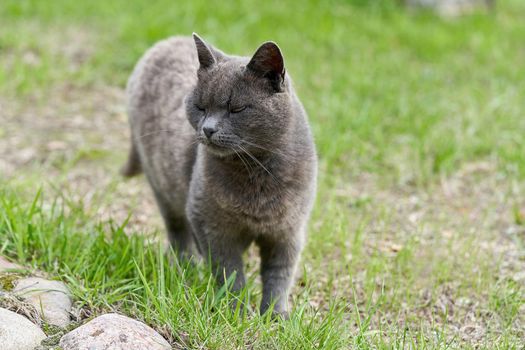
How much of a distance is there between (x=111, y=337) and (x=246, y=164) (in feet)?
3.07

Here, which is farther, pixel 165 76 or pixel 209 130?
pixel 165 76

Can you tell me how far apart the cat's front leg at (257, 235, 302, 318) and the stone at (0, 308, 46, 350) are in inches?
41.4

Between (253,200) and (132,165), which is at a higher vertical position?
(253,200)

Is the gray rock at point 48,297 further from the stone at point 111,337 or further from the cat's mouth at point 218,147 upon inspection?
the cat's mouth at point 218,147

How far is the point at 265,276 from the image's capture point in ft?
10.5

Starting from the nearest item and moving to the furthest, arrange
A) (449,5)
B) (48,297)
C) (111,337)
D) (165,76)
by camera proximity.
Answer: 1. (111,337)
2. (48,297)
3. (165,76)
4. (449,5)

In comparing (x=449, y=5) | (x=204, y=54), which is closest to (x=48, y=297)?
(x=204, y=54)

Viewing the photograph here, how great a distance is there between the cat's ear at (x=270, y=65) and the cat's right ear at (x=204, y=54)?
0.68ft

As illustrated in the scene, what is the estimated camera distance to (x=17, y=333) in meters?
2.36

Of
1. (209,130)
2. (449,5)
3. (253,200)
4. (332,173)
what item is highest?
(449,5)

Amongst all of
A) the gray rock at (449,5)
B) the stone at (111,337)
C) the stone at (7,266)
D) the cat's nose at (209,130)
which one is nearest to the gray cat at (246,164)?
the cat's nose at (209,130)

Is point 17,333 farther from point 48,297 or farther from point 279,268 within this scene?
point 279,268

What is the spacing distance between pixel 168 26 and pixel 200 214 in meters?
3.34

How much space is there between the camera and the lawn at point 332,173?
113 inches
